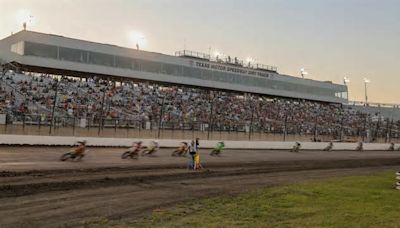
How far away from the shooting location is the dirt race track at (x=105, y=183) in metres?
10.8

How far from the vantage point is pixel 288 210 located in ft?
39.6

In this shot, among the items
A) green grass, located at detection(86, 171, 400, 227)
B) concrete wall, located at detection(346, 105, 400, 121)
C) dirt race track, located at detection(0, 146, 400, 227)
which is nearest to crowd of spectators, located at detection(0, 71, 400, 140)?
Result: dirt race track, located at detection(0, 146, 400, 227)

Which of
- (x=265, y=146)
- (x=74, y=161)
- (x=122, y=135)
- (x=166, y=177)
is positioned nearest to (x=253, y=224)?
(x=166, y=177)

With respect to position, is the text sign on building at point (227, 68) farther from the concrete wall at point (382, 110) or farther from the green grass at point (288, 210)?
the green grass at point (288, 210)

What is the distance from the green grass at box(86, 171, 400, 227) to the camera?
33.7ft

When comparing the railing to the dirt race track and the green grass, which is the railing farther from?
the green grass

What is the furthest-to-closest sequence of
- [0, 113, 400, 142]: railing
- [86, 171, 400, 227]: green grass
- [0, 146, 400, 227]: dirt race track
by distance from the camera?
[0, 113, 400, 142]: railing < [0, 146, 400, 227]: dirt race track < [86, 171, 400, 227]: green grass

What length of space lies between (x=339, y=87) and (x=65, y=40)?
180 feet

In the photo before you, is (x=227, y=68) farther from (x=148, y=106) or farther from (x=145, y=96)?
(x=148, y=106)

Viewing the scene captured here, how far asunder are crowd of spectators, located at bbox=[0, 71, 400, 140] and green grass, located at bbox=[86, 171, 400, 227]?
60.5 ft

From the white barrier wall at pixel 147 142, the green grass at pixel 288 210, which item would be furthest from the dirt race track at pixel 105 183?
the white barrier wall at pixel 147 142

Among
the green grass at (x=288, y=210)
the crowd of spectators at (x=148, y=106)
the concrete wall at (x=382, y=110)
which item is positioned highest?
the concrete wall at (x=382, y=110)

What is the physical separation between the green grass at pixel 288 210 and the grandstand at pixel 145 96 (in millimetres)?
17923

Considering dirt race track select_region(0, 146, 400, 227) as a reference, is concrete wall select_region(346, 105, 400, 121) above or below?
above
